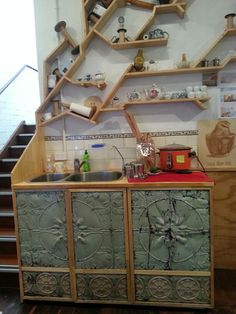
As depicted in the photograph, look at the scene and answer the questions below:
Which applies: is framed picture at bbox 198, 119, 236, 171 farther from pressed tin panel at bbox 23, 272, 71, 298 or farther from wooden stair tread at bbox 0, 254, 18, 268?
wooden stair tread at bbox 0, 254, 18, 268

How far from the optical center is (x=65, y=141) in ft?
8.16

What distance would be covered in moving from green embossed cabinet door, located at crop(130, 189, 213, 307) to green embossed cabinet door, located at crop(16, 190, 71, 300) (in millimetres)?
537

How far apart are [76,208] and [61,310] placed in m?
0.77

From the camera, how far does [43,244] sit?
1.93m

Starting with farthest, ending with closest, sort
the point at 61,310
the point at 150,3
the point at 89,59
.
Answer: the point at 89,59 < the point at 150,3 < the point at 61,310

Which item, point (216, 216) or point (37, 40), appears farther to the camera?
point (37, 40)

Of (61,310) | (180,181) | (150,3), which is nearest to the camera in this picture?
(180,181)

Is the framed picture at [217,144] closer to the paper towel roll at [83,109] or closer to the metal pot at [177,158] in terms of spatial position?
the metal pot at [177,158]

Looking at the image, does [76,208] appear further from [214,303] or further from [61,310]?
[214,303]

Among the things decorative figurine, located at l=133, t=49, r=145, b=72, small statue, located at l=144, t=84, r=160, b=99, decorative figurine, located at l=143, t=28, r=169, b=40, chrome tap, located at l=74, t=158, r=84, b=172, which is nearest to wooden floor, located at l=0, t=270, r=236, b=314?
chrome tap, located at l=74, t=158, r=84, b=172

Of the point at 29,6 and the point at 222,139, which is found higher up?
the point at 29,6

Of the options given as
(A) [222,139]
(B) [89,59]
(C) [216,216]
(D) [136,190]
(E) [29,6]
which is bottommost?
(C) [216,216]

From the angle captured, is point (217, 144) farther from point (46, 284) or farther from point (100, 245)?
point (46, 284)

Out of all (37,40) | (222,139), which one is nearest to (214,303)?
(222,139)
